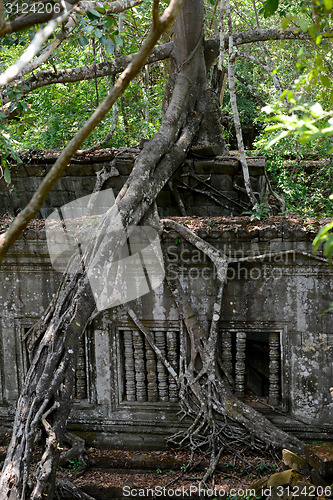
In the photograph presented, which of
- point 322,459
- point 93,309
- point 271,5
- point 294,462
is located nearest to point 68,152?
point 271,5

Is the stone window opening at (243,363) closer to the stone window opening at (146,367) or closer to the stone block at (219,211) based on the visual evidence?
the stone window opening at (146,367)

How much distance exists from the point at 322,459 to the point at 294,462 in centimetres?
30

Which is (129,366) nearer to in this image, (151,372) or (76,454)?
(151,372)

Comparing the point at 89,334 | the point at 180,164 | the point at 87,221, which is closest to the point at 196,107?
the point at 180,164

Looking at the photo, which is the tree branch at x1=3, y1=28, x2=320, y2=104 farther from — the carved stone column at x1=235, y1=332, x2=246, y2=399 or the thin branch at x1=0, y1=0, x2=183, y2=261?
the carved stone column at x1=235, y1=332, x2=246, y2=399

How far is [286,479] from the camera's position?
3.66 metres

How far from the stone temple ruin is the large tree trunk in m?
0.28

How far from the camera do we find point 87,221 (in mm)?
5066

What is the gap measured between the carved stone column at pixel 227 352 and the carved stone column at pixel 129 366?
3.10 ft

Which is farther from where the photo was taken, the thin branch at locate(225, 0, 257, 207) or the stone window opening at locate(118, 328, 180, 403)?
the thin branch at locate(225, 0, 257, 207)

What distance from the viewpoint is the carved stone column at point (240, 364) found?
4810 millimetres

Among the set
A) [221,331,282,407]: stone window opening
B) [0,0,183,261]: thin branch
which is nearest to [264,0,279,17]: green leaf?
[0,0,183,261]: thin branch

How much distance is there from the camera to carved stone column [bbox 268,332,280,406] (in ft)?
15.7

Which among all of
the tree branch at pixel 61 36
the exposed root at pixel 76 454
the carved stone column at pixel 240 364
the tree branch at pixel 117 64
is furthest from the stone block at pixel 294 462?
the tree branch at pixel 117 64
